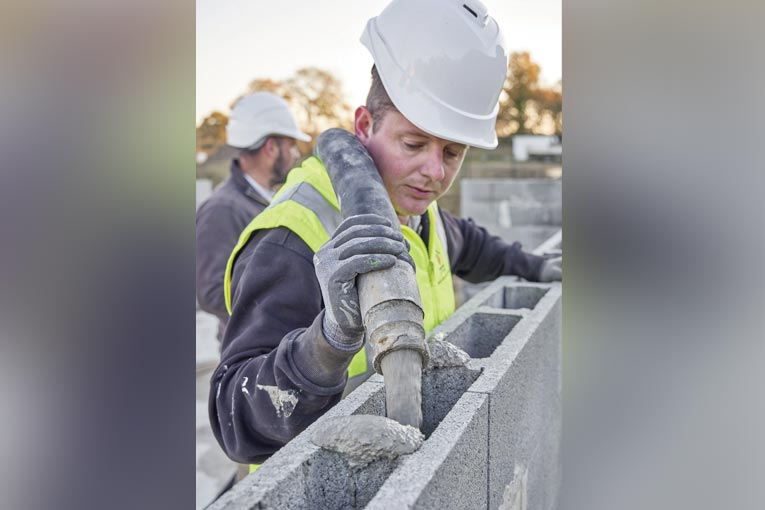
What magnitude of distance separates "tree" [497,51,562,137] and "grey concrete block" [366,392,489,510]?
27.0 meters

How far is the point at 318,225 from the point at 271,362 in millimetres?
556

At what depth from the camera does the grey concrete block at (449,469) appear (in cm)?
129

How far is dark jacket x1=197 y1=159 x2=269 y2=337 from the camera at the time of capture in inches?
186

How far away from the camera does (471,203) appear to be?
8172 mm

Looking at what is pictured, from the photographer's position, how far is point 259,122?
235 inches

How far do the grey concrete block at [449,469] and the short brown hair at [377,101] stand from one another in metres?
1.16

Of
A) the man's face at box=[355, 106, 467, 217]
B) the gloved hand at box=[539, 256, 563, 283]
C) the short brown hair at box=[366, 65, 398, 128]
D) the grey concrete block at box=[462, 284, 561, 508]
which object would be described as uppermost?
the short brown hair at box=[366, 65, 398, 128]

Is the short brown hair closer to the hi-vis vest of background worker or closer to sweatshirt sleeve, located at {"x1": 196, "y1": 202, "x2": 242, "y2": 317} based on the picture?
the hi-vis vest of background worker

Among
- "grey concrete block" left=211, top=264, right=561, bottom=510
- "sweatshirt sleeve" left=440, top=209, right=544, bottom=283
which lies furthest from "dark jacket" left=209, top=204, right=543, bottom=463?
"sweatshirt sleeve" left=440, top=209, right=544, bottom=283

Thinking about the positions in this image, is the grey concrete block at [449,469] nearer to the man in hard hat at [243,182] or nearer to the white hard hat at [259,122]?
the man in hard hat at [243,182]
